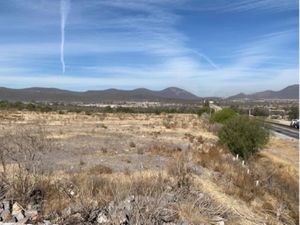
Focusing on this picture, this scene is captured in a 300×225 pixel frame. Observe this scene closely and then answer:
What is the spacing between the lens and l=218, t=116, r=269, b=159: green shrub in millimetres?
32844

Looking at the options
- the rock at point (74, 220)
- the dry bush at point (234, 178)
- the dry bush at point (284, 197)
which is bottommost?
the dry bush at point (284, 197)

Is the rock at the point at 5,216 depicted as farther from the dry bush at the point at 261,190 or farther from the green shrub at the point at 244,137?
the green shrub at the point at 244,137

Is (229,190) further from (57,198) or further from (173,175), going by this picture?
(57,198)

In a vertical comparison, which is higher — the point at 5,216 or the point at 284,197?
the point at 5,216

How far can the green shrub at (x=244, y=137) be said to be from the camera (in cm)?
3284

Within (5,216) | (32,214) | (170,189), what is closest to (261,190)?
(170,189)

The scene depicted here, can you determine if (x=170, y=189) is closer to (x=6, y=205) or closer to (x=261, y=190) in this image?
(x=6, y=205)

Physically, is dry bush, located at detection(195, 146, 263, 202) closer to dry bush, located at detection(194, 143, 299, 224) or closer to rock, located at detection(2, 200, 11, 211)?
dry bush, located at detection(194, 143, 299, 224)

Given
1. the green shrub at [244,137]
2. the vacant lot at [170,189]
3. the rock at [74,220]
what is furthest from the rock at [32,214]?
the green shrub at [244,137]

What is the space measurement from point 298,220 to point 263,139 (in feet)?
57.3

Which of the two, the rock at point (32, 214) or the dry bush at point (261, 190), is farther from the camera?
the dry bush at point (261, 190)

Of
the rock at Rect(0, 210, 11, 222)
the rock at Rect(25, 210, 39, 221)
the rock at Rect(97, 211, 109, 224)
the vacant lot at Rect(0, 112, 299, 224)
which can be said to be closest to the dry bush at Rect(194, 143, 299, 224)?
the vacant lot at Rect(0, 112, 299, 224)

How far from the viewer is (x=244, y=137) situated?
32.8m

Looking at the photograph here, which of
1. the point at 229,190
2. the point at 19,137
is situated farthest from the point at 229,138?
the point at 19,137
